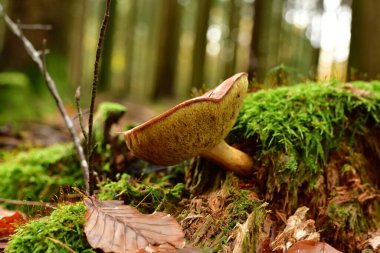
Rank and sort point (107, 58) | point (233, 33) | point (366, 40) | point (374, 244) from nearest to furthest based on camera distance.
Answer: point (374, 244), point (366, 40), point (107, 58), point (233, 33)

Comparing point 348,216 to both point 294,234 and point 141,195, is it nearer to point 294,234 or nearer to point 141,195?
point 294,234

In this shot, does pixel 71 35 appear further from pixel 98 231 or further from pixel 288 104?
pixel 98 231

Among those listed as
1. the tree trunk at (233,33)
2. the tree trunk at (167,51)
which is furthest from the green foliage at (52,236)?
the tree trunk at (233,33)

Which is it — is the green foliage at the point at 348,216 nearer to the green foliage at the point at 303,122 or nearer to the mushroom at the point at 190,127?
the green foliage at the point at 303,122

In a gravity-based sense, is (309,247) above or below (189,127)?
below

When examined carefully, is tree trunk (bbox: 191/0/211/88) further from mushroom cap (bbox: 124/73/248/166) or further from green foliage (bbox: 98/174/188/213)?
mushroom cap (bbox: 124/73/248/166)

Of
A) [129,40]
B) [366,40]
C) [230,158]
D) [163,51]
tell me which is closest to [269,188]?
[230,158]
